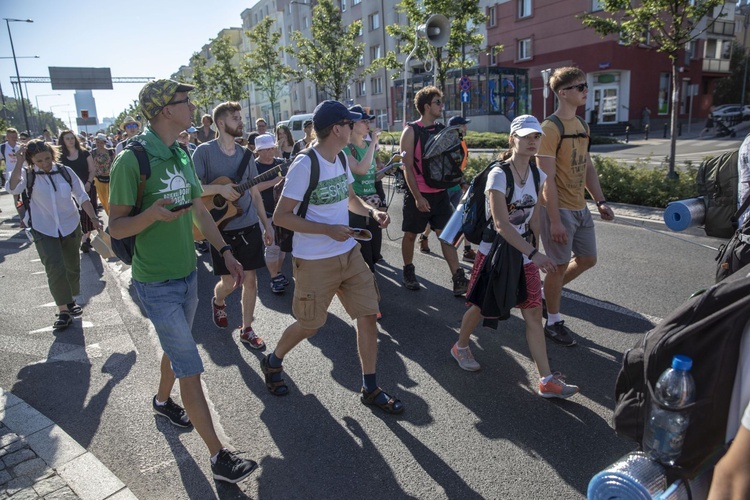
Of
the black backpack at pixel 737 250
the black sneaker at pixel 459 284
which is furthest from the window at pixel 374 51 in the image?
the black backpack at pixel 737 250

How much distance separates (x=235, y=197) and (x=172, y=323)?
186 centimetres

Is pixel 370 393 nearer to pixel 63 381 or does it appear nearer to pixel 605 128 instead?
pixel 63 381

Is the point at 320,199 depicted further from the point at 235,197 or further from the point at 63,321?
the point at 63,321

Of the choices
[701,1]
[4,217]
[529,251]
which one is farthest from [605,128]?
[529,251]

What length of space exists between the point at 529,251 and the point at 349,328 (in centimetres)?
221

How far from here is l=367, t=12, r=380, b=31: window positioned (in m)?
46.2

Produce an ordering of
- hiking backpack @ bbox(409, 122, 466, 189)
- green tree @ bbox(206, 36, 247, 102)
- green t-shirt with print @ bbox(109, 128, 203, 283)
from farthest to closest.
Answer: green tree @ bbox(206, 36, 247, 102) → hiking backpack @ bbox(409, 122, 466, 189) → green t-shirt with print @ bbox(109, 128, 203, 283)

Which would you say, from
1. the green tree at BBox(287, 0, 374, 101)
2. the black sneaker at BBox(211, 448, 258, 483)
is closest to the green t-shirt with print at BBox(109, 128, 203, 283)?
Result: the black sneaker at BBox(211, 448, 258, 483)

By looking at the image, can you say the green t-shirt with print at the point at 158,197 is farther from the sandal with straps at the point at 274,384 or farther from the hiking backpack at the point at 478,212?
the hiking backpack at the point at 478,212

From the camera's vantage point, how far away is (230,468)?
2777 millimetres

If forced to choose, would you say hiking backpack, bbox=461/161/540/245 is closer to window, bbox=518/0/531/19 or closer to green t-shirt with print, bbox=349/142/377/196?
green t-shirt with print, bbox=349/142/377/196

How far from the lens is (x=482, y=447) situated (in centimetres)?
307

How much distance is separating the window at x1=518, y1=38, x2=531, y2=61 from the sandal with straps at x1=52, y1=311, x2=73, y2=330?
124 feet

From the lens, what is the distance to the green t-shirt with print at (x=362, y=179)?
17.8 ft
